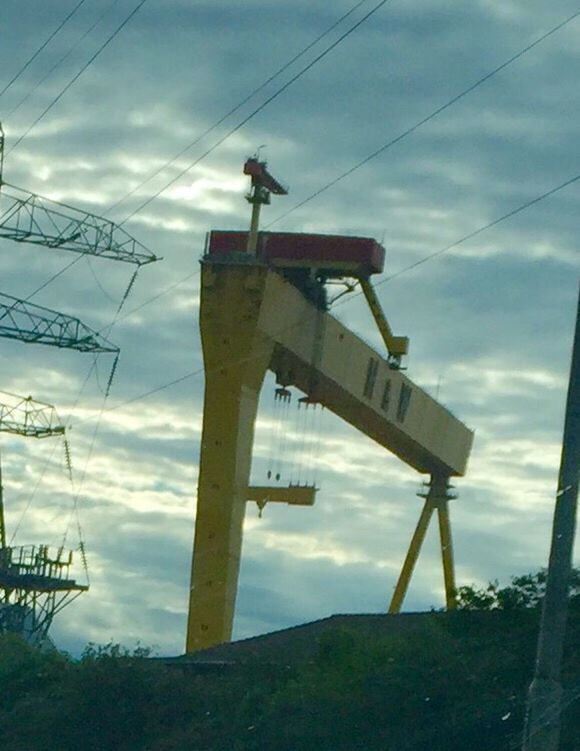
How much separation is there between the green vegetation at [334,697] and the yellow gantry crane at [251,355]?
6.93 metres

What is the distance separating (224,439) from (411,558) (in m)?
18.9

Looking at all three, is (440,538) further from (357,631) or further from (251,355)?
(357,631)

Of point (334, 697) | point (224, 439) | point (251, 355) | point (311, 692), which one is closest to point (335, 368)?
point (251, 355)

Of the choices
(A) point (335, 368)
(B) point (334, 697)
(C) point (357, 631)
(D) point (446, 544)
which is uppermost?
(A) point (335, 368)

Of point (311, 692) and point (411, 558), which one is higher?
point (411, 558)

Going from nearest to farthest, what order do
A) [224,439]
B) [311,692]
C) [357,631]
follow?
[311,692] < [357,631] < [224,439]

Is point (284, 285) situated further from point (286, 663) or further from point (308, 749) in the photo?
point (308, 749)

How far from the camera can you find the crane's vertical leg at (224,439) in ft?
168

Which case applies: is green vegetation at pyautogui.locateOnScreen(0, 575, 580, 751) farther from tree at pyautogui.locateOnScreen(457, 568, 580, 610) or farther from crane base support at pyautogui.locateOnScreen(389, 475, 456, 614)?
crane base support at pyautogui.locateOnScreen(389, 475, 456, 614)

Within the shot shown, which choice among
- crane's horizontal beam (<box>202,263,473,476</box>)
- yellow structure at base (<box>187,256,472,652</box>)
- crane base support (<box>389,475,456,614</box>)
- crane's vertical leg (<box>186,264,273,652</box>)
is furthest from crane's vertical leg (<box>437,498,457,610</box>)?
crane's vertical leg (<box>186,264,273,652</box>)

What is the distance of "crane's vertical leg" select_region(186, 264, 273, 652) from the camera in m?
51.2

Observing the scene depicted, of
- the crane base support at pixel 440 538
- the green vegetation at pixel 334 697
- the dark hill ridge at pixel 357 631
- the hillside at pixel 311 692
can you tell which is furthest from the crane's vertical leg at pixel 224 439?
the crane base support at pixel 440 538

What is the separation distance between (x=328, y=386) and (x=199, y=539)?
20.9 ft

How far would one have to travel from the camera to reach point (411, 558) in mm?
68500
